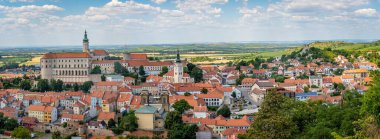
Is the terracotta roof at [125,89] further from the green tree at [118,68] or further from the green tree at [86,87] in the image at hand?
the green tree at [118,68]

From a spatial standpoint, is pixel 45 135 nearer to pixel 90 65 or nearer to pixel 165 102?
pixel 165 102

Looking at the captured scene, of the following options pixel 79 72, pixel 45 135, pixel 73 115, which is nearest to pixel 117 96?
pixel 73 115

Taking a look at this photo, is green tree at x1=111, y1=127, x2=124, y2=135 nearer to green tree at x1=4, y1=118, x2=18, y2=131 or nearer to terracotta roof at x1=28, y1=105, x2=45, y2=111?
green tree at x1=4, y1=118, x2=18, y2=131

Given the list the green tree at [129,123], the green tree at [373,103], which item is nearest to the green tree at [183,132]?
the green tree at [129,123]

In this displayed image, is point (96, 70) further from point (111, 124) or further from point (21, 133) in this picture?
point (21, 133)

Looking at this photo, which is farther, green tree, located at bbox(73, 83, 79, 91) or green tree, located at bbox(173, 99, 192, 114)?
green tree, located at bbox(73, 83, 79, 91)

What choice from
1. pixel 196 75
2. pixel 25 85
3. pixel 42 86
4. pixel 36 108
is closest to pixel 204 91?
pixel 196 75

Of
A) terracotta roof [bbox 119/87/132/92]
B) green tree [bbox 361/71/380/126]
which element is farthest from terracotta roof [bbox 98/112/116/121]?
green tree [bbox 361/71/380/126]
